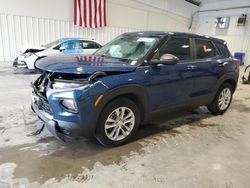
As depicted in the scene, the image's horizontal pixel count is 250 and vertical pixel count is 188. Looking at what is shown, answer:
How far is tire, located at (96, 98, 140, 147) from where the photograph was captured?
258cm

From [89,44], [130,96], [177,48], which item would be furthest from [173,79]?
[89,44]

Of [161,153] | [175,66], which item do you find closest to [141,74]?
[175,66]

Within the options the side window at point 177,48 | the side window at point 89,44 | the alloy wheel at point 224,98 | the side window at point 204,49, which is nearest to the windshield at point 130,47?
the side window at point 177,48

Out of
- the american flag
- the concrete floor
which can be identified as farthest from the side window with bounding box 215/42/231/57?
the american flag

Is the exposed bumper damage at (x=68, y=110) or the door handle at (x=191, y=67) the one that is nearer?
the exposed bumper damage at (x=68, y=110)

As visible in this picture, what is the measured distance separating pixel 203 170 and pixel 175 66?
1.42 metres

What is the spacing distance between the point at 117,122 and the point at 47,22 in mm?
8735

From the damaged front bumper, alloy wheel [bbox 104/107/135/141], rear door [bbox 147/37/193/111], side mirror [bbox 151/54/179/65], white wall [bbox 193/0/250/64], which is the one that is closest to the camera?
the damaged front bumper

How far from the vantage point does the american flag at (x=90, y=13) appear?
10515 millimetres

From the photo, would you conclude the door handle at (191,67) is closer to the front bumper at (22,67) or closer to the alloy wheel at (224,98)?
the alloy wheel at (224,98)

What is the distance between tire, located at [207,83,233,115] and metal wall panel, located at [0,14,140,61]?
839 cm

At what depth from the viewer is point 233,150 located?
291 centimetres

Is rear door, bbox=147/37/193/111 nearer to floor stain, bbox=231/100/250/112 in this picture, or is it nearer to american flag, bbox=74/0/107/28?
floor stain, bbox=231/100/250/112

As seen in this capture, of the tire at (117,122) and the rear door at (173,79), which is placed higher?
the rear door at (173,79)
